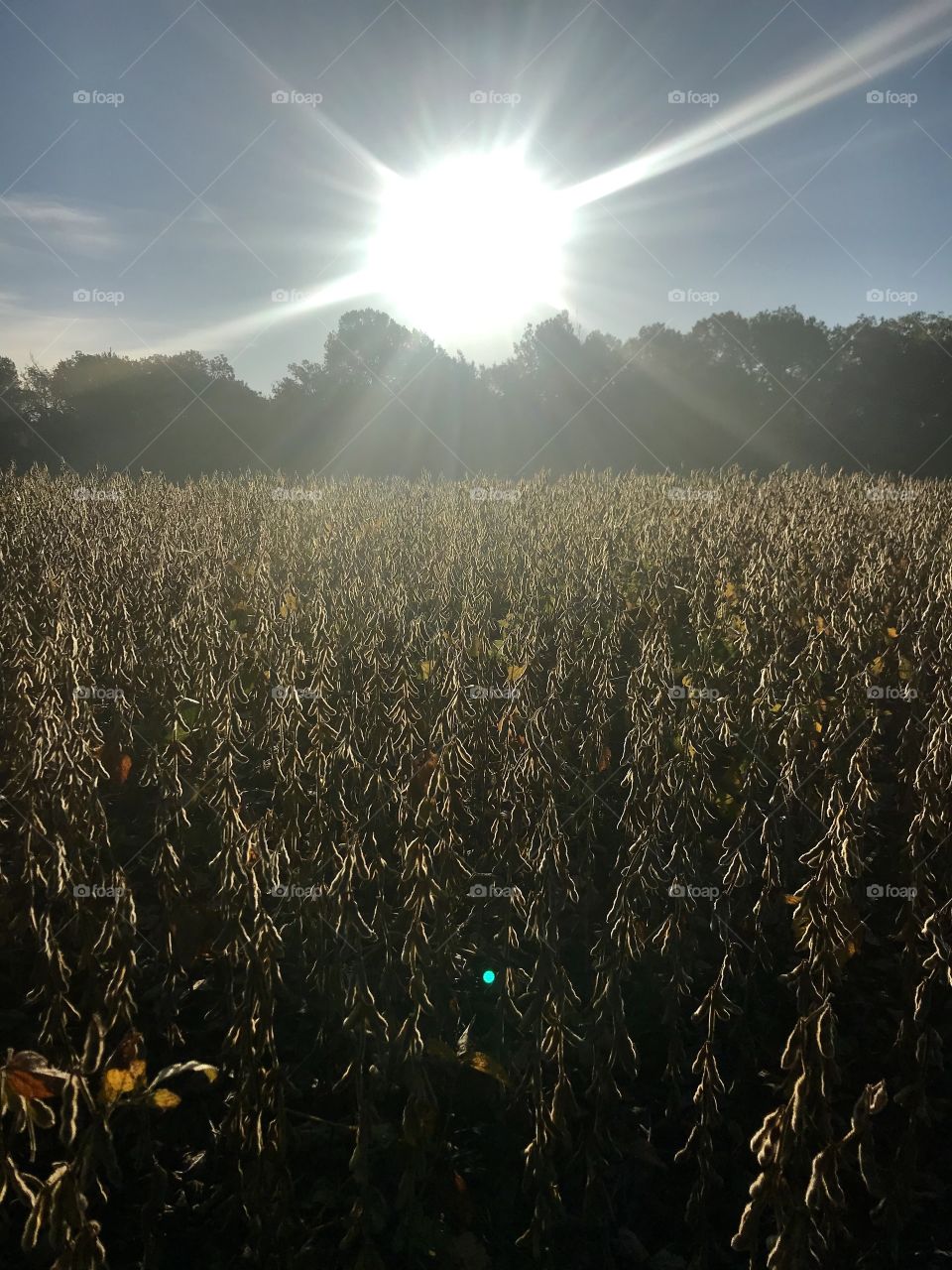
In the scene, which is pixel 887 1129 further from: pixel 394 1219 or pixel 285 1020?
pixel 285 1020

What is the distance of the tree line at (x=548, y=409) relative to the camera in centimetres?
2777

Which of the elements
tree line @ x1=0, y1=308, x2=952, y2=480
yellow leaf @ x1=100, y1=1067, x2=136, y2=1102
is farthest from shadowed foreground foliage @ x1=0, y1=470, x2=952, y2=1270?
tree line @ x1=0, y1=308, x2=952, y2=480

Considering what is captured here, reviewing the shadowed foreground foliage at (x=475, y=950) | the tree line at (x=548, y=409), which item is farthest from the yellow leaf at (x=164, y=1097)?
the tree line at (x=548, y=409)

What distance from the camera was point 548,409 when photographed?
1233 inches

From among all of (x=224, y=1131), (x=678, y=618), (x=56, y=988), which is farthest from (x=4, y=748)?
(x=678, y=618)

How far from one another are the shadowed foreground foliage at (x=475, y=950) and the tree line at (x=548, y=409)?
2214cm

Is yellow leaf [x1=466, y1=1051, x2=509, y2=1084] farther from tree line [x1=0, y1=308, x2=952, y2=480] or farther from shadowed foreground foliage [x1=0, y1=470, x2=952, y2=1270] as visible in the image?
tree line [x1=0, y1=308, x2=952, y2=480]

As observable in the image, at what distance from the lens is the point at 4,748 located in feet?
14.0

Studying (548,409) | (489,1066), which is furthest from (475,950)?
(548,409)

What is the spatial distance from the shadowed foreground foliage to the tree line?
72.6 ft

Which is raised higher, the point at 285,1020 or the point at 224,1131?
the point at 224,1131

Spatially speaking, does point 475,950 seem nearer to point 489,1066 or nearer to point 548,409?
point 489,1066

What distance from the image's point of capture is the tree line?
91.1 feet

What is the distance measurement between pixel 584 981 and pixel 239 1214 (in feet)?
5.35
